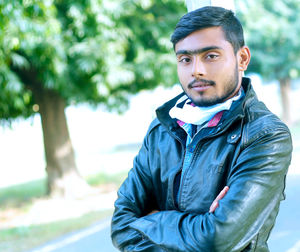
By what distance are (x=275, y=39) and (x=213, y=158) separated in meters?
18.4

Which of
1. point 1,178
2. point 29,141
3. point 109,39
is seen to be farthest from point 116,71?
point 29,141

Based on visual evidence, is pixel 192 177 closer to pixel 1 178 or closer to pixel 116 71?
pixel 116 71

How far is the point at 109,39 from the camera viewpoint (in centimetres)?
838

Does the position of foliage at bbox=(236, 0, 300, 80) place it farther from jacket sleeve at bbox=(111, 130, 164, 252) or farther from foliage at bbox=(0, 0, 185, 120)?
jacket sleeve at bbox=(111, 130, 164, 252)

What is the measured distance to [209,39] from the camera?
181 centimetres

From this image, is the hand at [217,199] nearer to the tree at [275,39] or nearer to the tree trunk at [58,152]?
the tree trunk at [58,152]

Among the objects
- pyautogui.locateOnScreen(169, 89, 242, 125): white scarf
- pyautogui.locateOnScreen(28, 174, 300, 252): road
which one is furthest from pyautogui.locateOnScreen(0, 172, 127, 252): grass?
pyautogui.locateOnScreen(169, 89, 242, 125): white scarf

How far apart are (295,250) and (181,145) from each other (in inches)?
149

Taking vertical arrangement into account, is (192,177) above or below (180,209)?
above

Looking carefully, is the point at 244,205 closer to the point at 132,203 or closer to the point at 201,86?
the point at 201,86

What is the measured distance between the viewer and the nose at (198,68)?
5.93 feet

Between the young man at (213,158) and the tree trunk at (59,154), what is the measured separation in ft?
28.3

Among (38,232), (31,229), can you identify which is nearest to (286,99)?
(31,229)

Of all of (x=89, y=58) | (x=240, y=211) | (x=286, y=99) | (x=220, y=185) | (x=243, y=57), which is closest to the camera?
(x=240, y=211)
